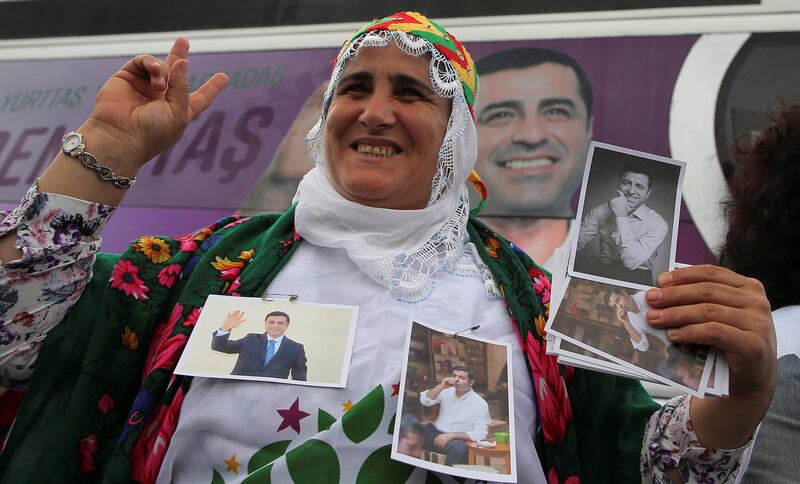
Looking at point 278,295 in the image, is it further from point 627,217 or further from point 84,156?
point 627,217

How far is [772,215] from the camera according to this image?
1.48 meters

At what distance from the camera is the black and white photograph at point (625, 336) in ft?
3.15

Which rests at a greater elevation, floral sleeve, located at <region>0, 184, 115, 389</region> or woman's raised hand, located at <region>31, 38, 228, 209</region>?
woman's raised hand, located at <region>31, 38, 228, 209</region>

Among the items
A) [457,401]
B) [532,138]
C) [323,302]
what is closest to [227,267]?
[323,302]

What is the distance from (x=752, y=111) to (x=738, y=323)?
3.65ft

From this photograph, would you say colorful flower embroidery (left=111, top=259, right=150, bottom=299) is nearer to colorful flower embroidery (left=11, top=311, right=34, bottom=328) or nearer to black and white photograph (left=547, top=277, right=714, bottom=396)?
colorful flower embroidery (left=11, top=311, right=34, bottom=328)

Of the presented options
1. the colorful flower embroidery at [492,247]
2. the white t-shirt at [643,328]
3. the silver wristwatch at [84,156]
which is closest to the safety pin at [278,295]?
the silver wristwatch at [84,156]

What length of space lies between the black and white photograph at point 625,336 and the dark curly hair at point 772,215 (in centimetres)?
61

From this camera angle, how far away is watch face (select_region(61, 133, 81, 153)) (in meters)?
1.11

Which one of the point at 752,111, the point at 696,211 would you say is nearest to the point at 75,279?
the point at 696,211

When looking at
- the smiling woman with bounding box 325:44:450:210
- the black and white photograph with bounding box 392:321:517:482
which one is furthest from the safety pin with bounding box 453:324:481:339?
the smiling woman with bounding box 325:44:450:210

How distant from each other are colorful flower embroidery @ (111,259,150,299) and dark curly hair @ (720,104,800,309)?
1.32 m

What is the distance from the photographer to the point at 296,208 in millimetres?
1474

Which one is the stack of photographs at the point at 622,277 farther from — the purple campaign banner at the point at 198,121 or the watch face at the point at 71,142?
the purple campaign banner at the point at 198,121
